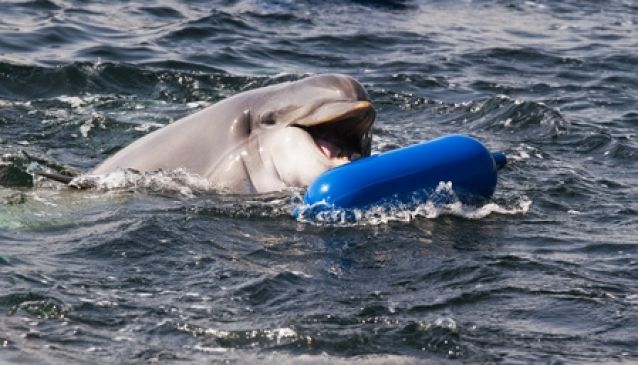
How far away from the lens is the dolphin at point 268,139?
29.0 ft

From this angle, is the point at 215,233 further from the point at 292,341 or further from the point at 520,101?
the point at 520,101

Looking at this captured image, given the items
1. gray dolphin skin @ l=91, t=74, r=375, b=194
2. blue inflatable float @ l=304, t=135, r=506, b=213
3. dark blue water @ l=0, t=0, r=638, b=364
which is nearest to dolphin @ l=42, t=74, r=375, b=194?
gray dolphin skin @ l=91, t=74, r=375, b=194

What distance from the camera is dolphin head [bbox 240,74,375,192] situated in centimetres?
880

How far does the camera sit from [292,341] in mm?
6219

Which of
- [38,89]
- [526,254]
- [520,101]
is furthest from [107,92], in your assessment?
[526,254]

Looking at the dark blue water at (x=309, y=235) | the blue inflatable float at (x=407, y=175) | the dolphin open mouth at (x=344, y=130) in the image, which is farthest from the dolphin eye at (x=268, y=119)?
the blue inflatable float at (x=407, y=175)

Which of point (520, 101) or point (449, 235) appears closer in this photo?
point (449, 235)

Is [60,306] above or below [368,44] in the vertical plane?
above

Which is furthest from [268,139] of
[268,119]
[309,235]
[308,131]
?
[309,235]

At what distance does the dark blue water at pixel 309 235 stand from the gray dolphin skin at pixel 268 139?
195 mm

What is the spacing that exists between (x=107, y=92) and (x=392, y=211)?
6.28m

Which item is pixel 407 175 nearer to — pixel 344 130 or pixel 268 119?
pixel 344 130

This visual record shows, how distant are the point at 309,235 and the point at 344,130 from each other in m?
0.90

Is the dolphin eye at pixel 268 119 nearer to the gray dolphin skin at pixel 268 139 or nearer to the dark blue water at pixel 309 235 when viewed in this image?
the gray dolphin skin at pixel 268 139
